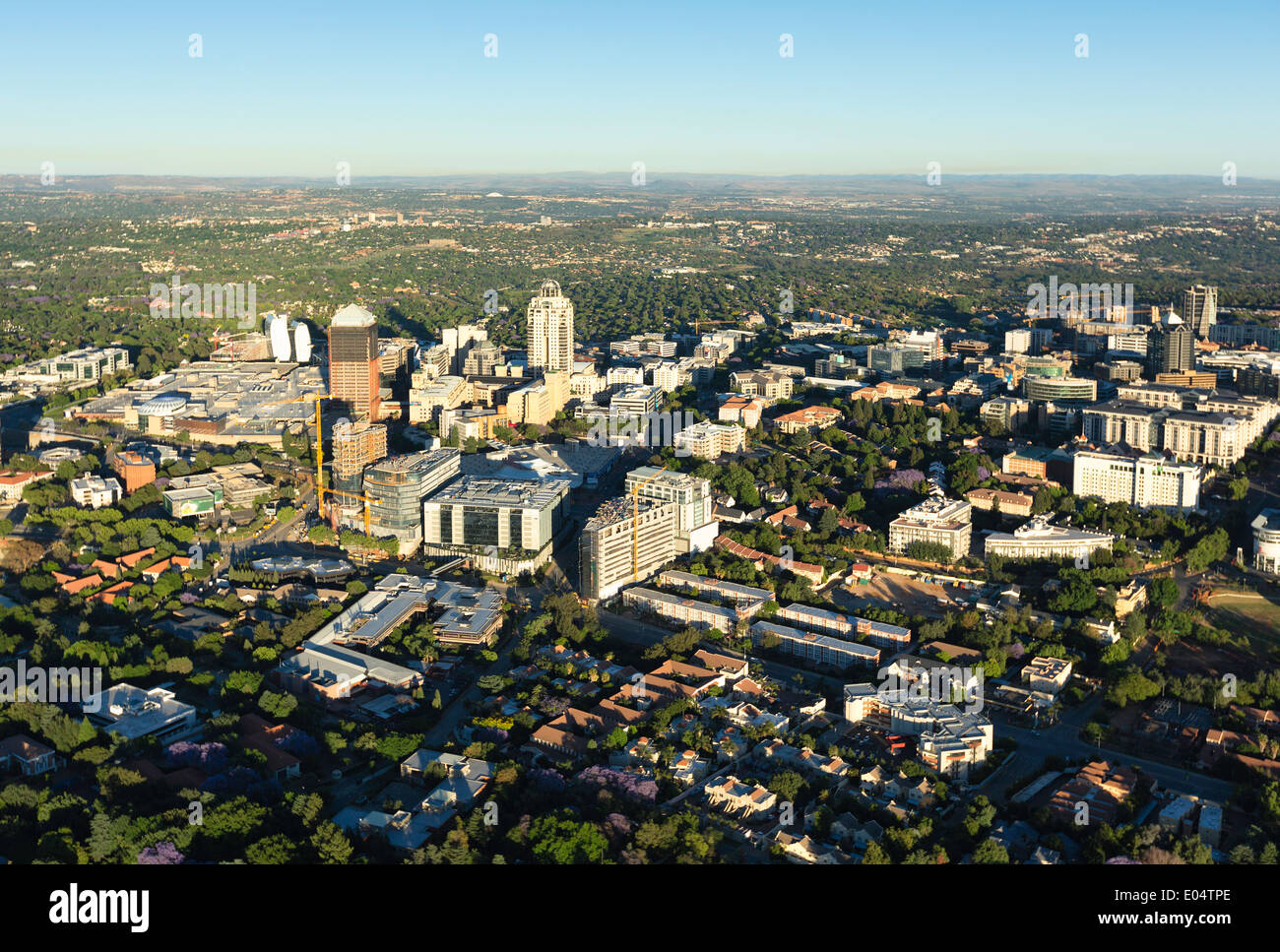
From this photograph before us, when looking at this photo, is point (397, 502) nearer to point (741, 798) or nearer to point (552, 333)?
point (741, 798)

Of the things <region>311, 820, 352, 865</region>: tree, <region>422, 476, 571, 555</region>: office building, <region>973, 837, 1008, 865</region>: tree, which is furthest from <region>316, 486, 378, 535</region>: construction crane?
<region>973, 837, 1008, 865</region>: tree

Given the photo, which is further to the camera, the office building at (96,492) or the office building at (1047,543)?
the office building at (96,492)

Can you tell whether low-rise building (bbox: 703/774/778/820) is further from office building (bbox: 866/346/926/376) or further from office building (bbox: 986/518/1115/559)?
office building (bbox: 866/346/926/376)

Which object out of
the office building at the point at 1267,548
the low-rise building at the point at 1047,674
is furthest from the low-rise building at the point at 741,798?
the office building at the point at 1267,548

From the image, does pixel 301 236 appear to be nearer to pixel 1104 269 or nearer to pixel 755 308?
pixel 755 308
